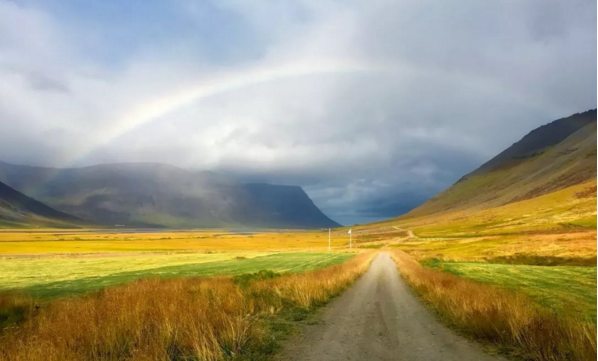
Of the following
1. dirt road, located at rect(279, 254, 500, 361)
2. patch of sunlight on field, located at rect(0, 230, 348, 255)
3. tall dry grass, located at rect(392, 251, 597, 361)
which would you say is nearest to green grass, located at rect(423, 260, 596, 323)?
tall dry grass, located at rect(392, 251, 597, 361)

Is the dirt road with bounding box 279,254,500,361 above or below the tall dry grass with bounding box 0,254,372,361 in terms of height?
below

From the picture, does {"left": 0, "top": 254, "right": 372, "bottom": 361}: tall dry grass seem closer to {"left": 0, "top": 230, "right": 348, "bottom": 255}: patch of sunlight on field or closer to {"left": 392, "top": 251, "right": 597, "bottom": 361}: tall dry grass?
{"left": 392, "top": 251, "right": 597, "bottom": 361}: tall dry grass

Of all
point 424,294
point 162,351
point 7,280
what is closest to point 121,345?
point 162,351

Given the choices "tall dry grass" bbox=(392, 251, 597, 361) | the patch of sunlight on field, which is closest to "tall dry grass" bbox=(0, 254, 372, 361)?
"tall dry grass" bbox=(392, 251, 597, 361)

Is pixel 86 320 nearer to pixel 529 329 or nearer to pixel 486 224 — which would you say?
pixel 529 329

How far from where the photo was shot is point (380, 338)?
496 inches

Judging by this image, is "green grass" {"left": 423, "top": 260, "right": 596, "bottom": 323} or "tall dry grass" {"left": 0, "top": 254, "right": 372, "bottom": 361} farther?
"green grass" {"left": 423, "top": 260, "right": 596, "bottom": 323}

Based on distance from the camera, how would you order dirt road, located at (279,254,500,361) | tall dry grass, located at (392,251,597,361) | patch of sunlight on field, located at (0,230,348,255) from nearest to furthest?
tall dry grass, located at (392,251,597,361) → dirt road, located at (279,254,500,361) → patch of sunlight on field, located at (0,230,348,255)

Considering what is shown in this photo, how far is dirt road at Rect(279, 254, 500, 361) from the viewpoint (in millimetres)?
10500

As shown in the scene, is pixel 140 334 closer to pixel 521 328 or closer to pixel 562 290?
pixel 521 328

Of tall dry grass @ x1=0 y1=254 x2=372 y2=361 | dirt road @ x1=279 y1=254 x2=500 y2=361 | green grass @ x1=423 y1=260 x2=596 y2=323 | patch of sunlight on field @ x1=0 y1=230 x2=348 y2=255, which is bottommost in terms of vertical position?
patch of sunlight on field @ x1=0 y1=230 x2=348 y2=255

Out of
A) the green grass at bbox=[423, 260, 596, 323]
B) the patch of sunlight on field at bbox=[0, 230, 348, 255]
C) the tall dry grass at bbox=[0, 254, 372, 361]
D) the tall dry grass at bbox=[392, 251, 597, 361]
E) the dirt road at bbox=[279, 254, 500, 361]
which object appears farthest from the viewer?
the patch of sunlight on field at bbox=[0, 230, 348, 255]

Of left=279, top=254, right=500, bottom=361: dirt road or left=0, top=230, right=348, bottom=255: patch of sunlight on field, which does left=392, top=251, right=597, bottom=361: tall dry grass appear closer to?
left=279, top=254, right=500, bottom=361: dirt road

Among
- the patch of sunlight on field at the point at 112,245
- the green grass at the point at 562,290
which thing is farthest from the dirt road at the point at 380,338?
the patch of sunlight on field at the point at 112,245
